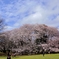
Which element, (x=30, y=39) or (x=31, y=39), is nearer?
(x=30, y=39)

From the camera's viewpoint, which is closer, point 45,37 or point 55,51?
point 55,51

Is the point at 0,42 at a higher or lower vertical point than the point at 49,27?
lower

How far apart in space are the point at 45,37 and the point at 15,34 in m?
7.42

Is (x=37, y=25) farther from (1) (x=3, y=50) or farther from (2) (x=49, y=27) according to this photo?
(1) (x=3, y=50)

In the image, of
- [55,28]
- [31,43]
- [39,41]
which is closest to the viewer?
[31,43]

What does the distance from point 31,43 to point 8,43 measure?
20.0ft

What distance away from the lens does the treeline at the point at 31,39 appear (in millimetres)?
36156

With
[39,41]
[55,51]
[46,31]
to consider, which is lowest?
[55,51]

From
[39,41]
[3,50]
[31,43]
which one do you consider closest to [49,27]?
[39,41]

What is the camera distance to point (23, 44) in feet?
119

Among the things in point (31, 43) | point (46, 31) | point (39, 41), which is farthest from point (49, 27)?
point (31, 43)

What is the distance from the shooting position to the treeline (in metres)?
36.2

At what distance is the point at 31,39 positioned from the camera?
3684 centimetres

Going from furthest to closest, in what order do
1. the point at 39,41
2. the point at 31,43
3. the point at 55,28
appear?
the point at 55,28 < the point at 39,41 < the point at 31,43
